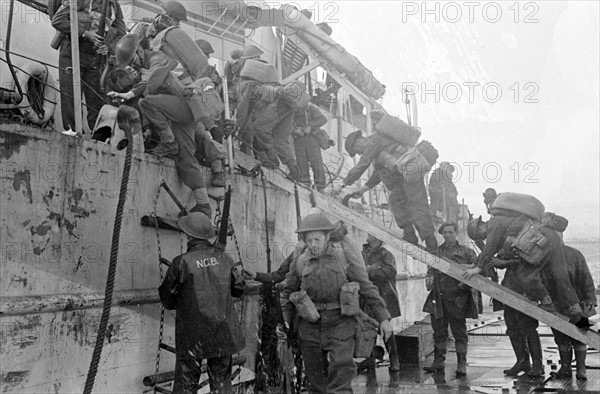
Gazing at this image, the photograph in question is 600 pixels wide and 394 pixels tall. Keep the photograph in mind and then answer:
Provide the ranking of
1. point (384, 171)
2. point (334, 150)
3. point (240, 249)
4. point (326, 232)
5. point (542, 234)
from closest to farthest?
point (326, 232) < point (240, 249) < point (542, 234) < point (384, 171) < point (334, 150)

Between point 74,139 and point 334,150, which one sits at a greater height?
point 334,150

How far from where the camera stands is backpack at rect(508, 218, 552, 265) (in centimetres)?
642

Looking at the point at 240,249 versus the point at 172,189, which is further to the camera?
the point at 240,249

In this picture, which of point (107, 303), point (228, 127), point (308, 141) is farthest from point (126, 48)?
point (308, 141)

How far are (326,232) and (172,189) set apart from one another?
4.17 feet

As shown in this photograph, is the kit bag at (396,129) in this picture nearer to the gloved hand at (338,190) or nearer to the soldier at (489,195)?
the gloved hand at (338,190)

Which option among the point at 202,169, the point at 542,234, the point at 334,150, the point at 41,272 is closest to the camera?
the point at 41,272

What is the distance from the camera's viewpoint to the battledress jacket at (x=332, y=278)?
5.18 metres

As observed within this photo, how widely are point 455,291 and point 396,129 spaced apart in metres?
1.85

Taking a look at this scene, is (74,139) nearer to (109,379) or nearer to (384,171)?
(109,379)

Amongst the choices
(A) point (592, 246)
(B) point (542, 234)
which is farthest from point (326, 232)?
(A) point (592, 246)

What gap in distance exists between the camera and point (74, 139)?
4.37 meters

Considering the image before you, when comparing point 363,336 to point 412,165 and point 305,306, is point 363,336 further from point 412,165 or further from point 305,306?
point 412,165

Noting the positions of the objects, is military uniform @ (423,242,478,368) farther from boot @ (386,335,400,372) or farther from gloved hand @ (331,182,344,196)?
gloved hand @ (331,182,344,196)
